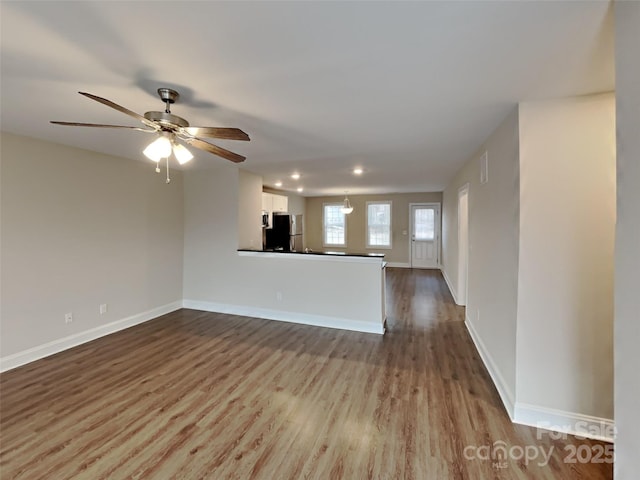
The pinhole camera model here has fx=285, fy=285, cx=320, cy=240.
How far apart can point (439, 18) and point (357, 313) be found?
341 cm

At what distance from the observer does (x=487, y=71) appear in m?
1.67

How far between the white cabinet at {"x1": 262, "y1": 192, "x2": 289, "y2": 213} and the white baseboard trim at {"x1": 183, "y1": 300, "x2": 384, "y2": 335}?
7.55 ft

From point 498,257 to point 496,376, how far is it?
1.09 metres

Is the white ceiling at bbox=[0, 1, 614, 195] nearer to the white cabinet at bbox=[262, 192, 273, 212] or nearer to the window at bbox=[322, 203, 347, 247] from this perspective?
the white cabinet at bbox=[262, 192, 273, 212]

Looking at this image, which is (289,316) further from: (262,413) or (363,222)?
(363,222)

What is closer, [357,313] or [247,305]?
[357,313]

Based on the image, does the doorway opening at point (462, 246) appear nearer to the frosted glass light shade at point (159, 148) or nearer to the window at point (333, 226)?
the frosted glass light shade at point (159, 148)

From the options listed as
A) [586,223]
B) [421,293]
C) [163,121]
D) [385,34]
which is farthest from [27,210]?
[421,293]

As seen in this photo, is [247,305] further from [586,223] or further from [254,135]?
[586,223]

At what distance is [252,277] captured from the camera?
4.61 metres

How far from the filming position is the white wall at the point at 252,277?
13.1ft

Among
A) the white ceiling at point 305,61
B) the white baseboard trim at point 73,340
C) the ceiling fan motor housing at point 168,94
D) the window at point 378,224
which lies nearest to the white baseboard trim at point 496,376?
the white ceiling at point 305,61

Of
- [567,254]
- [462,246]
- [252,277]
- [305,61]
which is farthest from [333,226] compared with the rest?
[305,61]

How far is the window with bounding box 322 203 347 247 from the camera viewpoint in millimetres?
9469
